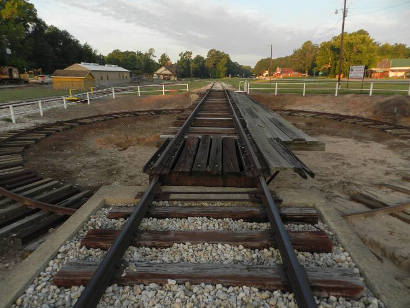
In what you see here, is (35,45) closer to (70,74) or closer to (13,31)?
(13,31)

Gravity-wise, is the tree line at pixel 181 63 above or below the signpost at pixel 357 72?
above

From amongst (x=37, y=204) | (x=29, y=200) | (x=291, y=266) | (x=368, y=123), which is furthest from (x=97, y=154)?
(x=368, y=123)

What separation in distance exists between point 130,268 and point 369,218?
419 centimetres

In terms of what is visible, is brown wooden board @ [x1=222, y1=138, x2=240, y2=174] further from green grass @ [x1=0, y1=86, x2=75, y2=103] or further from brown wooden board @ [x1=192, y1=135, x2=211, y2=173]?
green grass @ [x1=0, y1=86, x2=75, y2=103]

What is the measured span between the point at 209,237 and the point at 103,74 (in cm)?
6292

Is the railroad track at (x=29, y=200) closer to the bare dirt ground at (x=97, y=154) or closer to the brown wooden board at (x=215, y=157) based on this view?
the bare dirt ground at (x=97, y=154)

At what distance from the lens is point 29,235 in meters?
4.21

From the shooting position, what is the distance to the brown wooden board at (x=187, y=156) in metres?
4.52

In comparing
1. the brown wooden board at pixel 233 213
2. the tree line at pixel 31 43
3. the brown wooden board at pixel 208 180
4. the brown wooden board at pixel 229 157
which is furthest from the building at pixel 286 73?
the brown wooden board at pixel 233 213

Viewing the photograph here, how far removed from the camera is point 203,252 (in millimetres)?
2922

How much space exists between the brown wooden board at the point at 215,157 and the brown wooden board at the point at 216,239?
141cm

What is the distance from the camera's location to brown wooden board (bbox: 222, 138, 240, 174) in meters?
4.47

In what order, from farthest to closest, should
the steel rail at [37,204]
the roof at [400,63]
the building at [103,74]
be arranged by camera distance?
the roof at [400,63] < the building at [103,74] < the steel rail at [37,204]

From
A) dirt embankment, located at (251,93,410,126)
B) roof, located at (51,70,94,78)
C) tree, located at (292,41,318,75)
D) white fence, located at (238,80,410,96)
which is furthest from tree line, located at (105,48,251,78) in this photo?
dirt embankment, located at (251,93,410,126)
